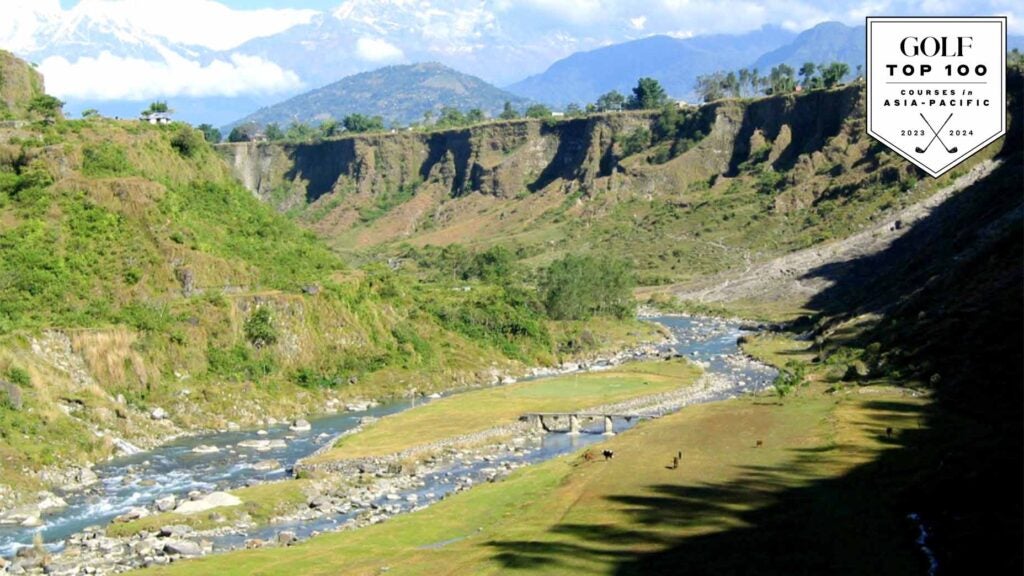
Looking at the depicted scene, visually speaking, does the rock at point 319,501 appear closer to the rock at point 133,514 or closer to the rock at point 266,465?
the rock at point 133,514

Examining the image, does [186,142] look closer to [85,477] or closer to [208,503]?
[85,477]

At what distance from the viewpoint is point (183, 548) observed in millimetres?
48531

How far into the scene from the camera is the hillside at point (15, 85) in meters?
113

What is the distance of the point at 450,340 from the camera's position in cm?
10406

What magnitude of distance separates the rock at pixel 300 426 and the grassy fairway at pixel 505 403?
479 cm

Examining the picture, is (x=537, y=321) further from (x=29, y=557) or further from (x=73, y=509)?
(x=29, y=557)

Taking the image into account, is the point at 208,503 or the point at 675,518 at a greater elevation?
the point at 675,518

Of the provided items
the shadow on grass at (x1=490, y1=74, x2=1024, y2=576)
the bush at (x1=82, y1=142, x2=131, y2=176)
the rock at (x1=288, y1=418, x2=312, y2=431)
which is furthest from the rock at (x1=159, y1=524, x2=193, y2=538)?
the bush at (x1=82, y1=142, x2=131, y2=176)

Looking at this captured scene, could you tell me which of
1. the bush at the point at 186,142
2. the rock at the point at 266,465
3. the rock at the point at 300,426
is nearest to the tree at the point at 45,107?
the bush at the point at 186,142

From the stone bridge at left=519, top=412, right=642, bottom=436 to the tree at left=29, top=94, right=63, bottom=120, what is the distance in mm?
54596

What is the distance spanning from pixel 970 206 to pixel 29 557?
10343 cm

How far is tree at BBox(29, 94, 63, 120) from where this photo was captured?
10819 centimetres

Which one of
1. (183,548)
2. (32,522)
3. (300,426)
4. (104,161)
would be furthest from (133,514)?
(104,161)

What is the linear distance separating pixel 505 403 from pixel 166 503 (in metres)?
31.6
